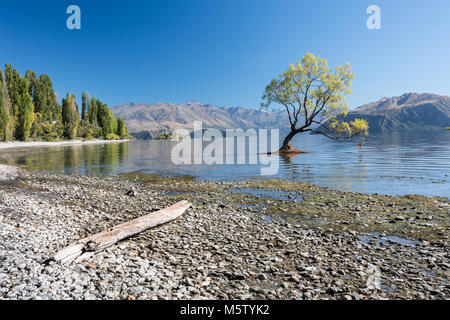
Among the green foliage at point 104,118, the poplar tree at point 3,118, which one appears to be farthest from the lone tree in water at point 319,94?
the green foliage at point 104,118

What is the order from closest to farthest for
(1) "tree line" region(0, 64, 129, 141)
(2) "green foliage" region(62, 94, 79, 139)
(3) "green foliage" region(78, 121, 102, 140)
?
(1) "tree line" region(0, 64, 129, 141), (2) "green foliage" region(62, 94, 79, 139), (3) "green foliage" region(78, 121, 102, 140)

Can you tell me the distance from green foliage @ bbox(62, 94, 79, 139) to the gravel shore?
13555 centimetres

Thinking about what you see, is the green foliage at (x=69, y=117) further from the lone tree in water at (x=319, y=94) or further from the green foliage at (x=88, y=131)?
the lone tree in water at (x=319, y=94)

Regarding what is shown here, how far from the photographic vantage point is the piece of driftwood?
8094 mm

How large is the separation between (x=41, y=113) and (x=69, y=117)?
16.1 m

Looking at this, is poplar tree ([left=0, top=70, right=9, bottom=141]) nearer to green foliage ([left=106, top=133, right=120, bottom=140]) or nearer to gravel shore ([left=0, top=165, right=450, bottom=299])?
→ green foliage ([left=106, top=133, right=120, bottom=140])

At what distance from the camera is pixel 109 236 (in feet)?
31.7

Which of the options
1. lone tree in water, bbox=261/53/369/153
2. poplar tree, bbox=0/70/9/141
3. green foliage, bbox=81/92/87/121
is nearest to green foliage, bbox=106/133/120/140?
green foliage, bbox=81/92/87/121

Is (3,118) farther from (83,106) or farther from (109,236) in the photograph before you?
(109,236)

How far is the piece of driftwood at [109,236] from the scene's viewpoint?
8.09 m

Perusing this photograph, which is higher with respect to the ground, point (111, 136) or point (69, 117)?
point (69, 117)

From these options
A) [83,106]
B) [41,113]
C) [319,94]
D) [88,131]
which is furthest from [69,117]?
[319,94]

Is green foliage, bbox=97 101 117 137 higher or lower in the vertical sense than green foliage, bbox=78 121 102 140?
higher
